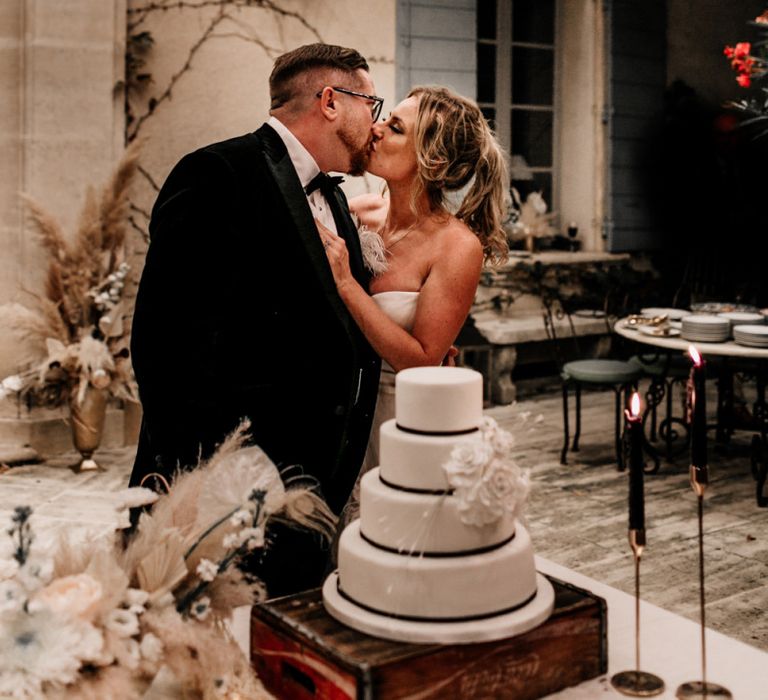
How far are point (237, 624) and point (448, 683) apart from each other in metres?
0.50

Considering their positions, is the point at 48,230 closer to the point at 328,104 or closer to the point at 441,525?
the point at 328,104

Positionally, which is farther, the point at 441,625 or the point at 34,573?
the point at 441,625

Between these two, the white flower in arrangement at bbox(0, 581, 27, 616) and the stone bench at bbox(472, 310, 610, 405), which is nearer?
the white flower in arrangement at bbox(0, 581, 27, 616)

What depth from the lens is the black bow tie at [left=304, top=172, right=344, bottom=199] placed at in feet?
7.45

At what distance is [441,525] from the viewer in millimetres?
1319

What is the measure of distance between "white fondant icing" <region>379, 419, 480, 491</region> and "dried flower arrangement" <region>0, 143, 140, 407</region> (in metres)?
4.28

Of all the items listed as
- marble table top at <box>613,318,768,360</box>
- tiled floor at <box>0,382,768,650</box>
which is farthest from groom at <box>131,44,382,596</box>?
marble table top at <box>613,318,768,360</box>

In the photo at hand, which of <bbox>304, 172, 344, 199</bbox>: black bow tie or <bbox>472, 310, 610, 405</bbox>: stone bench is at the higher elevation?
<bbox>304, 172, 344, 199</bbox>: black bow tie

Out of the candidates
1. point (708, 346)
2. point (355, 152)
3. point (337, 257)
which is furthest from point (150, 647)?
point (708, 346)

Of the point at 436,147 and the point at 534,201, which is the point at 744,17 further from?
the point at 436,147

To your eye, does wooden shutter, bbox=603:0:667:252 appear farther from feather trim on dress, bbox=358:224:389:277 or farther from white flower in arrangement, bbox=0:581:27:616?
white flower in arrangement, bbox=0:581:27:616

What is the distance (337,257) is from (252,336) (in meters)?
0.28

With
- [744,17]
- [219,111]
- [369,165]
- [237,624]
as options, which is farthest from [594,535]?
[744,17]

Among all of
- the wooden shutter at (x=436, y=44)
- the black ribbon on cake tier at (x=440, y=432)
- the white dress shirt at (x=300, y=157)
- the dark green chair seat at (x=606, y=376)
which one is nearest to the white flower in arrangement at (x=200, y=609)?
the black ribbon on cake tier at (x=440, y=432)
